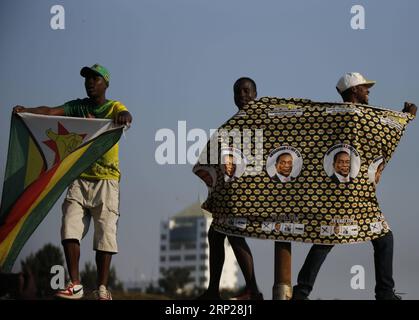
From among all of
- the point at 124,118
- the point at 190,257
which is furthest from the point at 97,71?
the point at 190,257

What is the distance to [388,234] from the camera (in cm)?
855

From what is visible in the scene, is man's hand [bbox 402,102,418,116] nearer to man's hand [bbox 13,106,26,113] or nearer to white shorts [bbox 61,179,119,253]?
white shorts [bbox 61,179,119,253]

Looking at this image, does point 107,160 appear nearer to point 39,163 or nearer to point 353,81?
point 39,163

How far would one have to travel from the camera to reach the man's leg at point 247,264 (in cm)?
859

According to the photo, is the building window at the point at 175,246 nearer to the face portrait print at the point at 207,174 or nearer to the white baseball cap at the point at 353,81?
the face portrait print at the point at 207,174

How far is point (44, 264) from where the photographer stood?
9094 mm

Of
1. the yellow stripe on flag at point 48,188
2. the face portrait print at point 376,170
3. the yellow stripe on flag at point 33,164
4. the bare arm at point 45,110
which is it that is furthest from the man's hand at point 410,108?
the yellow stripe on flag at point 33,164

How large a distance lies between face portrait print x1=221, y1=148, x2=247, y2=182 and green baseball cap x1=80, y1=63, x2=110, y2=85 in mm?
1209

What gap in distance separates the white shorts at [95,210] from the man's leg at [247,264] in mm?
1037

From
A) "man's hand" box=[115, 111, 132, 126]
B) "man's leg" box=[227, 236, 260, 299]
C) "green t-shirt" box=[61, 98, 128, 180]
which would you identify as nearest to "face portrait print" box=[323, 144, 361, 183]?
"man's leg" box=[227, 236, 260, 299]
